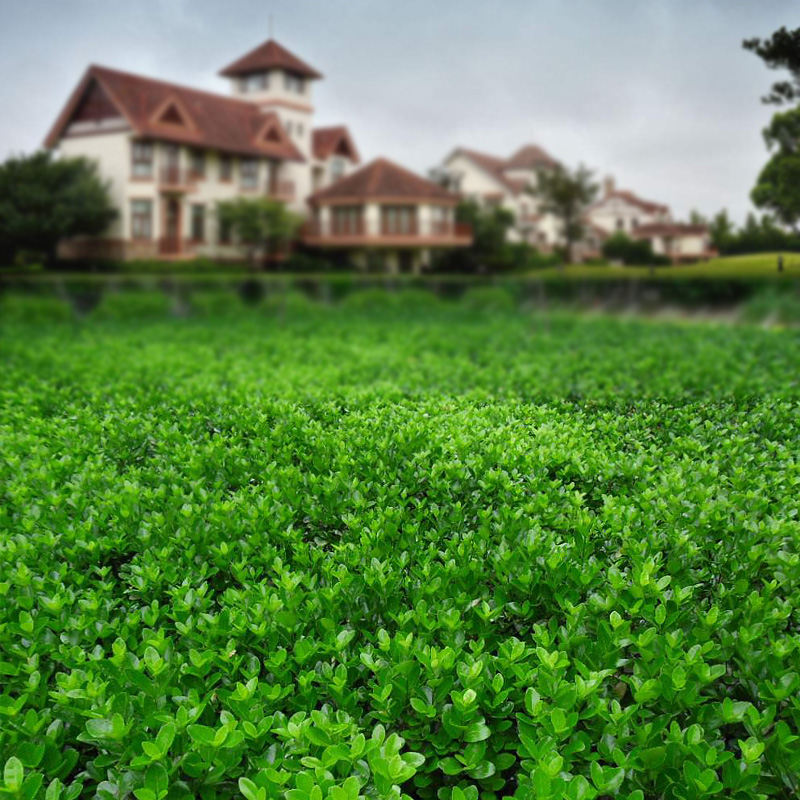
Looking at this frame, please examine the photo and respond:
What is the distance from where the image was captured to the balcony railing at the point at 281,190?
23234mm

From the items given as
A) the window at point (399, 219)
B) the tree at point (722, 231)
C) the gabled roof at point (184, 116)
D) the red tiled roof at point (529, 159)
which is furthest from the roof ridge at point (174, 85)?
the tree at point (722, 231)

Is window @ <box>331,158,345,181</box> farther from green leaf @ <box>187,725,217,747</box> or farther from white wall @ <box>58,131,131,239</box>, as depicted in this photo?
green leaf @ <box>187,725,217,747</box>

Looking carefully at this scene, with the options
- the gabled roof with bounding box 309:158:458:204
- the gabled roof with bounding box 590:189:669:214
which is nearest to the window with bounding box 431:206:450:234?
the gabled roof with bounding box 309:158:458:204

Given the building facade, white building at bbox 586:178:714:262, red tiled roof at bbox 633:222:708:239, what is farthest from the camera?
the building facade

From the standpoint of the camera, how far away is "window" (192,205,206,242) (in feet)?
71.0

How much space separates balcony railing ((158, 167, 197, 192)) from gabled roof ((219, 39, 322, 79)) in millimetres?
2773

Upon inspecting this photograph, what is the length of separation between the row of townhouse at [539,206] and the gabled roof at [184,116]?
437cm

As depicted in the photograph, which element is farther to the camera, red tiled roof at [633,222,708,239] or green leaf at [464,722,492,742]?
red tiled roof at [633,222,708,239]

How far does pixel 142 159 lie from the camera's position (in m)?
20.1

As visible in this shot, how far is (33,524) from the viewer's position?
139 inches

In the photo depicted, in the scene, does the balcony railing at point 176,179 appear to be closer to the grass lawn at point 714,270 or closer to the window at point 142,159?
the window at point 142,159

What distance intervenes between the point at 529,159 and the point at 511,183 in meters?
A: 0.77

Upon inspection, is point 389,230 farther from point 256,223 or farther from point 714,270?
point 714,270

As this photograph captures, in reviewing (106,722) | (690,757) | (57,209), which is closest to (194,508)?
(106,722)
